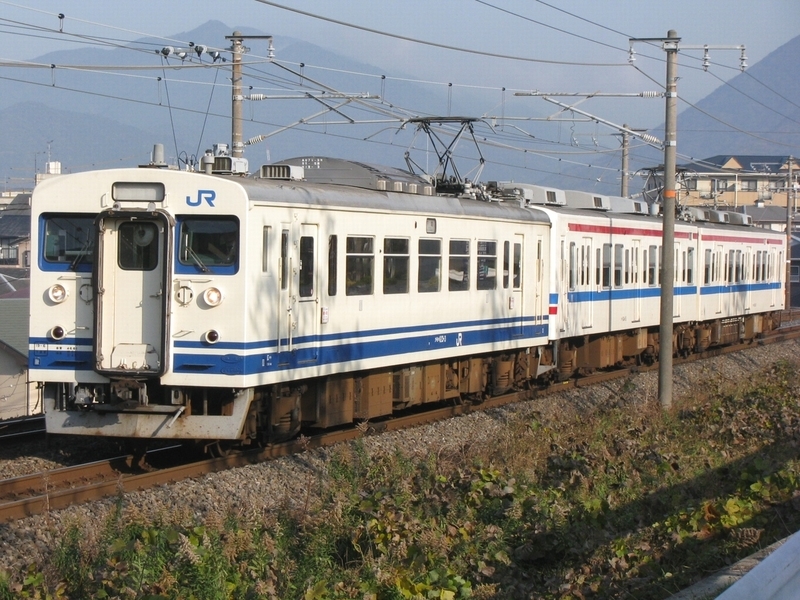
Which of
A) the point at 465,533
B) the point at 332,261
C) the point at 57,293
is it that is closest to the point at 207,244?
the point at 57,293

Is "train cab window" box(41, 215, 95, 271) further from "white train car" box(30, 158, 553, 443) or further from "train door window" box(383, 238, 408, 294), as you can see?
"train door window" box(383, 238, 408, 294)

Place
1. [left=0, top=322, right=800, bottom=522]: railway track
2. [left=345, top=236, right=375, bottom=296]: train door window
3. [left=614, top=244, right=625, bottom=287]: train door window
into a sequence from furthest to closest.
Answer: [left=614, top=244, right=625, bottom=287]: train door window → [left=345, top=236, right=375, bottom=296]: train door window → [left=0, top=322, right=800, bottom=522]: railway track

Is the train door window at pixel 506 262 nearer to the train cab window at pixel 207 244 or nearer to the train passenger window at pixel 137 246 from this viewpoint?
the train cab window at pixel 207 244

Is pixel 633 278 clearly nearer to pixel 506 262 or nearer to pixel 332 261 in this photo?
pixel 506 262

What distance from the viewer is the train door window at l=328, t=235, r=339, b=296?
38.0 feet

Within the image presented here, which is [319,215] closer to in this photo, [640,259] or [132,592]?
[132,592]

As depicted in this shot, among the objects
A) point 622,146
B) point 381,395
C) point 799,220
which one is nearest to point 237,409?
point 381,395

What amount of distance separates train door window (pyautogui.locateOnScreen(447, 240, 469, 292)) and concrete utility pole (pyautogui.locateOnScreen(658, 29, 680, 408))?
297 centimetres

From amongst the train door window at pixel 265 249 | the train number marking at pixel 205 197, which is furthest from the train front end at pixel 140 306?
the train door window at pixel 265 249

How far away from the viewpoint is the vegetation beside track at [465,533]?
21.9ft

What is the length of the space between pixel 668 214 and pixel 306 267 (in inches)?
252

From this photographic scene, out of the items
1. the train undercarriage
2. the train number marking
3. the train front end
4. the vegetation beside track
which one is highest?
the train number marking

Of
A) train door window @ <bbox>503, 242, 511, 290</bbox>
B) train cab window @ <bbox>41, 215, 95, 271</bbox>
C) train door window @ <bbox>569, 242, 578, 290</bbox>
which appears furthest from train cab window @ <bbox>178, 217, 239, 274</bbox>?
train door window @ <bbox>569, 242, 578, 290</bbox>

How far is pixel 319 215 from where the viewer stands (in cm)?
1136
